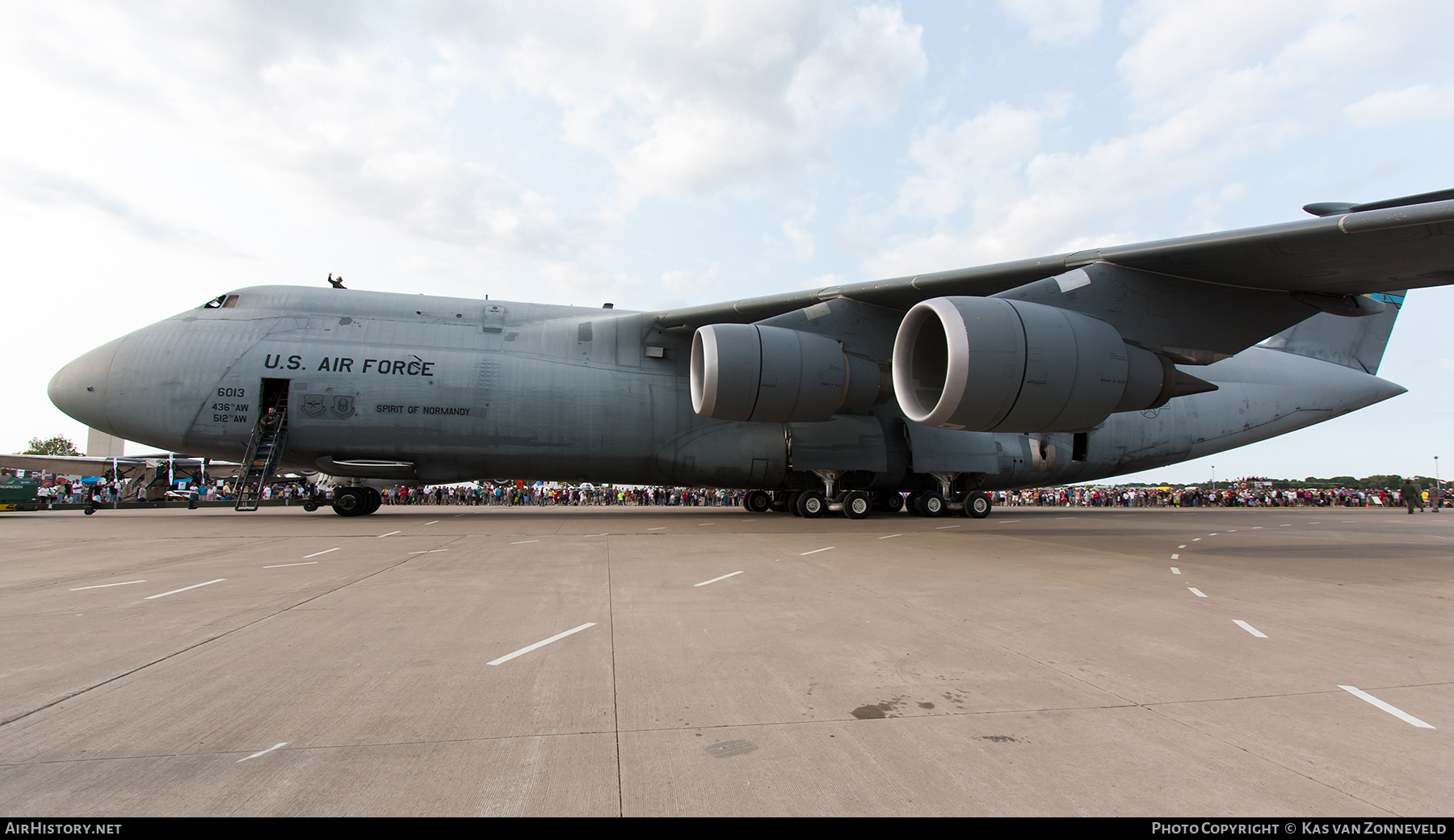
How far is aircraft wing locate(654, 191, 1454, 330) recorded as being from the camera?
738cm

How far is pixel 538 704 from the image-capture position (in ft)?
9.80

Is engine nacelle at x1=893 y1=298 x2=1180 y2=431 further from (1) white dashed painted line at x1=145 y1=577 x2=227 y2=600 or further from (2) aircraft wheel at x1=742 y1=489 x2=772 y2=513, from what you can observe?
(2) aircraft wheel at x1=742 y1=489 x2=772 y2=513

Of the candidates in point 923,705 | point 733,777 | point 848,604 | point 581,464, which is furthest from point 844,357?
point 733,777

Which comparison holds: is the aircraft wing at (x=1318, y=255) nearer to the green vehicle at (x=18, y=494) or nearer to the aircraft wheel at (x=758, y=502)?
the aircraft wheel at (x=758, y=502)

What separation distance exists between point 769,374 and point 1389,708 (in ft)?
28.1

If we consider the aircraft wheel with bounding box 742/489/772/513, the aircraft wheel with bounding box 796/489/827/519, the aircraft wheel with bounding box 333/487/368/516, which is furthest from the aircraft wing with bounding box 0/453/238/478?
the aircraft wheel with bounding box 796/489/827/519

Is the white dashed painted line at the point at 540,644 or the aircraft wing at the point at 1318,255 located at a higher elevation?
the aircraft wing at the point at 1318,255

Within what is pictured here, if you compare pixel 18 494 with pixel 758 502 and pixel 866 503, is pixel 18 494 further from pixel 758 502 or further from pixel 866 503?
pixel 866 503

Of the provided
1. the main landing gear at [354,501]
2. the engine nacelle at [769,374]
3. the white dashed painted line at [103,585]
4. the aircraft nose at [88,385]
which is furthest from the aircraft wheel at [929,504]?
the aircraft nose at [88,385]

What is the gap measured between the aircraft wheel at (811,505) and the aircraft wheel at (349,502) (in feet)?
31.3

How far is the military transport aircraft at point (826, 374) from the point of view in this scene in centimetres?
831

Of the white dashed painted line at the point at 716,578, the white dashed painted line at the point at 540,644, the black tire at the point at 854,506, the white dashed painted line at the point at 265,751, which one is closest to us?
the white dashed painted line at the point at 265,751

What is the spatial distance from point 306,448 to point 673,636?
11913mm

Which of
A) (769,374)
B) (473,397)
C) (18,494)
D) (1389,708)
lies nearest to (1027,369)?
(769,374)
